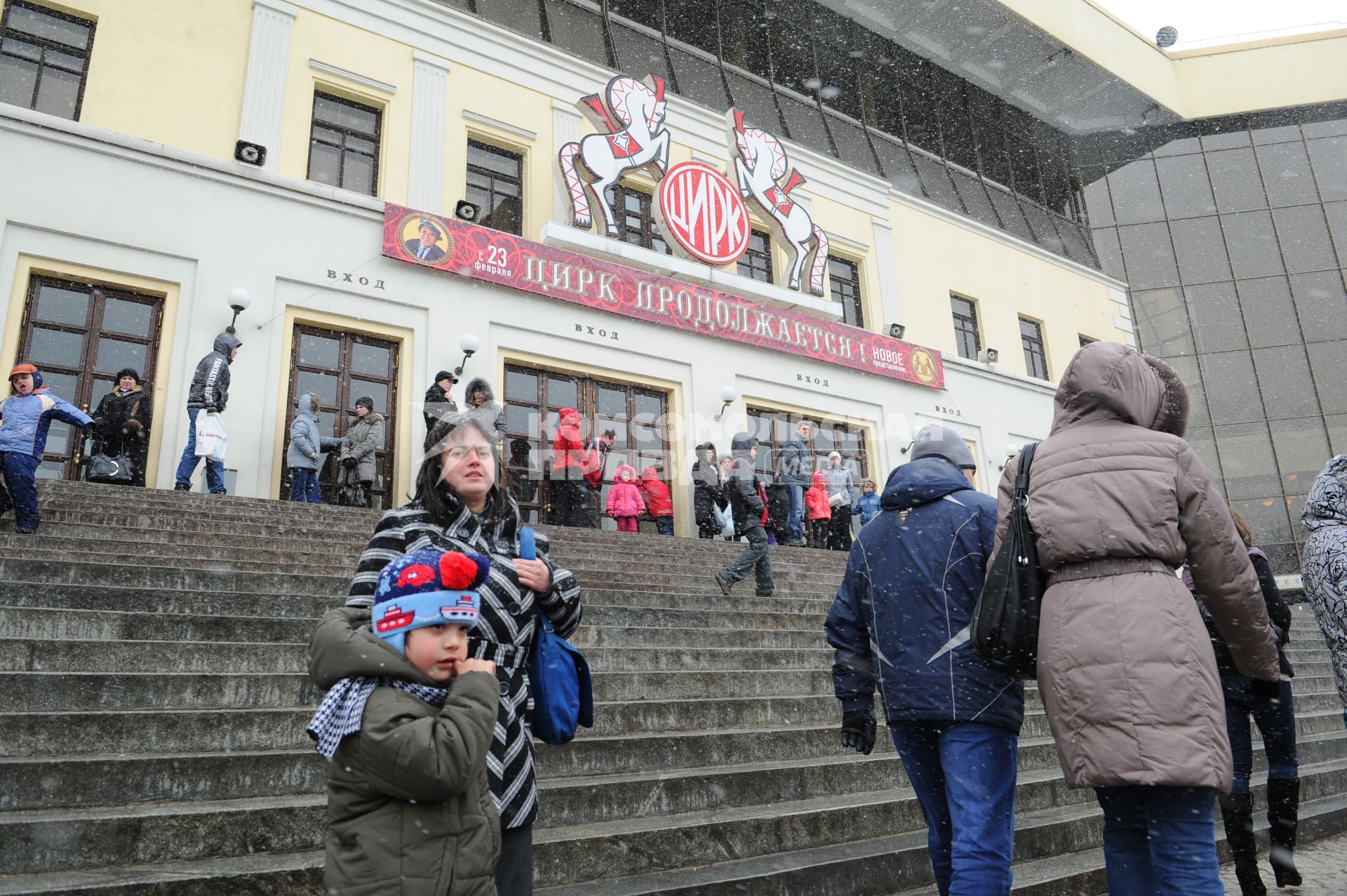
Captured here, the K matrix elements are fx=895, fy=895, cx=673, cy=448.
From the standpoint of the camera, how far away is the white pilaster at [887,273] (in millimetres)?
19625

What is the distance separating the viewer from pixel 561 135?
1597cm

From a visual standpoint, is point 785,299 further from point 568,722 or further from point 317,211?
point 568,722

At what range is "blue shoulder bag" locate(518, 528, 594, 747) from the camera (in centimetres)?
242

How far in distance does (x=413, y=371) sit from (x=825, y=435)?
8285 mm

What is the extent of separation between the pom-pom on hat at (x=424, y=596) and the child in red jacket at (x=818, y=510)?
12.9 m

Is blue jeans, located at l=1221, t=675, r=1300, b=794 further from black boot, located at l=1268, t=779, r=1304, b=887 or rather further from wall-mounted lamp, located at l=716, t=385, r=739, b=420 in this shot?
wall-mounted lamp, located at l=716, t=385, r=739, b=420

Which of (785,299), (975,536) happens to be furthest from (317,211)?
(975,536)

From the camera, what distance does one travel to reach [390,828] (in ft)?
6.26

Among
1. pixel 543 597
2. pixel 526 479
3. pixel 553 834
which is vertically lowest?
pixel 553 834

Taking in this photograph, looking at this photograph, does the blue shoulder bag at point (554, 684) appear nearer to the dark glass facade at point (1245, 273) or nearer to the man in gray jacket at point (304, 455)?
the man in gray jacket at point (304, 455)

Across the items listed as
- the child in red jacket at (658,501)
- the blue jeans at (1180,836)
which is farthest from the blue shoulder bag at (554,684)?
the child in red jacket at (658,501)

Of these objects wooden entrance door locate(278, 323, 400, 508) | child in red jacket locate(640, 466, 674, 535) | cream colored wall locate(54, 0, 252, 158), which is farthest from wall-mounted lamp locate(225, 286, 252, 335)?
child in red jacket locate(640, 466, 674, 535)

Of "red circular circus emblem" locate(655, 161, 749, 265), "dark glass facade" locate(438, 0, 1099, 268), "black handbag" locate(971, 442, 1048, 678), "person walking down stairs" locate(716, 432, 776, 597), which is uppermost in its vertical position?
"dark glass facade" locate(438, 0, 1099, 268)

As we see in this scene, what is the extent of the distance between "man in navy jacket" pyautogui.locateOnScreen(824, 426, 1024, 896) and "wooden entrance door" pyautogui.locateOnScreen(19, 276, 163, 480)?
10.7m
